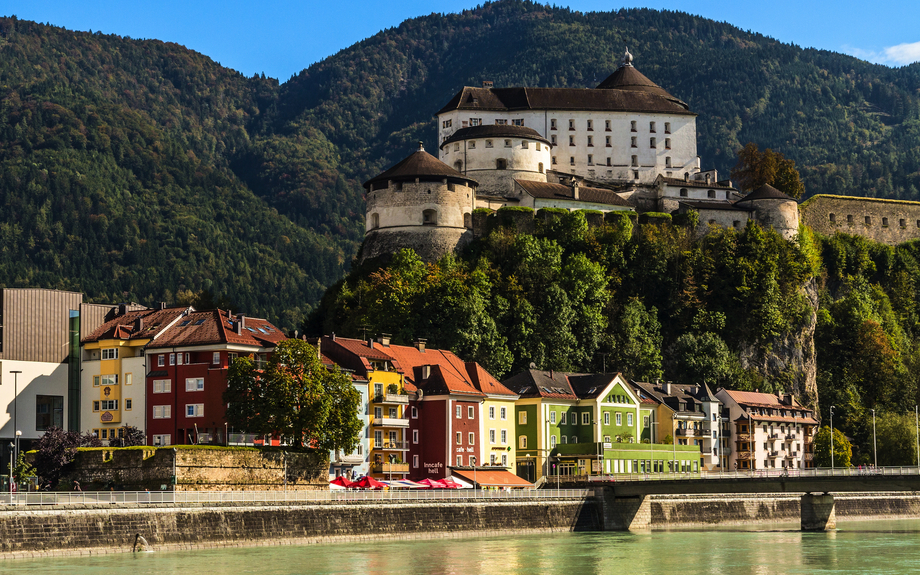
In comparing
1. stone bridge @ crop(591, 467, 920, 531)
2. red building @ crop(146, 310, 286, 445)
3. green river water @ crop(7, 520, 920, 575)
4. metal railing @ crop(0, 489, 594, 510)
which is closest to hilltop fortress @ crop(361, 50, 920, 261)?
stone bridge @ crop(591, 467, 920, 531)

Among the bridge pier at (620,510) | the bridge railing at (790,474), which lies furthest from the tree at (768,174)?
the bridge pier at (620,510)

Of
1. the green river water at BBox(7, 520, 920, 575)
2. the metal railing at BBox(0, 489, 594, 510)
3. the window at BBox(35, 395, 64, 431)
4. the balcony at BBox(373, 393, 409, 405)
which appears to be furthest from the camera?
the balcony at BBox(373, 393, 409, 405)

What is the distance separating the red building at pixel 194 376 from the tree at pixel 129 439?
1.12 metres

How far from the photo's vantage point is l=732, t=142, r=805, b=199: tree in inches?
4938

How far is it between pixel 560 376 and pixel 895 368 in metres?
38.4

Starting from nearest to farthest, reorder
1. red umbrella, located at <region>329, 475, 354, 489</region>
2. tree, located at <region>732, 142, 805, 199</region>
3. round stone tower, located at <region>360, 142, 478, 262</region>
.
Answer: red umbrella, located at <region>329, 475, 354, 489</region>, round stone tower, located at <region>360, 142, 478, 262</region>, tree, located at <region>732, 142, 805, 199</region>

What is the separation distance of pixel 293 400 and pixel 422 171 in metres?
44.2

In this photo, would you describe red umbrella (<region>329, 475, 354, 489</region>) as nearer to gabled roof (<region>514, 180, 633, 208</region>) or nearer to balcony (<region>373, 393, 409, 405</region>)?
balcony (<region>373, 393, 409, 405</region>)

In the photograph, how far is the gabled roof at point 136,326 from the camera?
69.0 meters

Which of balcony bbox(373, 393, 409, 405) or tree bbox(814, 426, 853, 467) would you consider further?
tree bbox(814, 426, 853, 467)

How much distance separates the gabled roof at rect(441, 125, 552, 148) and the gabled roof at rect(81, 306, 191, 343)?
44665mm

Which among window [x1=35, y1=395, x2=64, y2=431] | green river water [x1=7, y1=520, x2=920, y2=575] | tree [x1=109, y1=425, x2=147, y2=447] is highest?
window [x1=35, y1=395, x2=64, y2=431]

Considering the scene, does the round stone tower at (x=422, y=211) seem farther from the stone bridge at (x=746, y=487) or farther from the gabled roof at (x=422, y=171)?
the stone bridge at (x=746, y=487)

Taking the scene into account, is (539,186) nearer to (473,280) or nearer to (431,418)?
(473,280)
